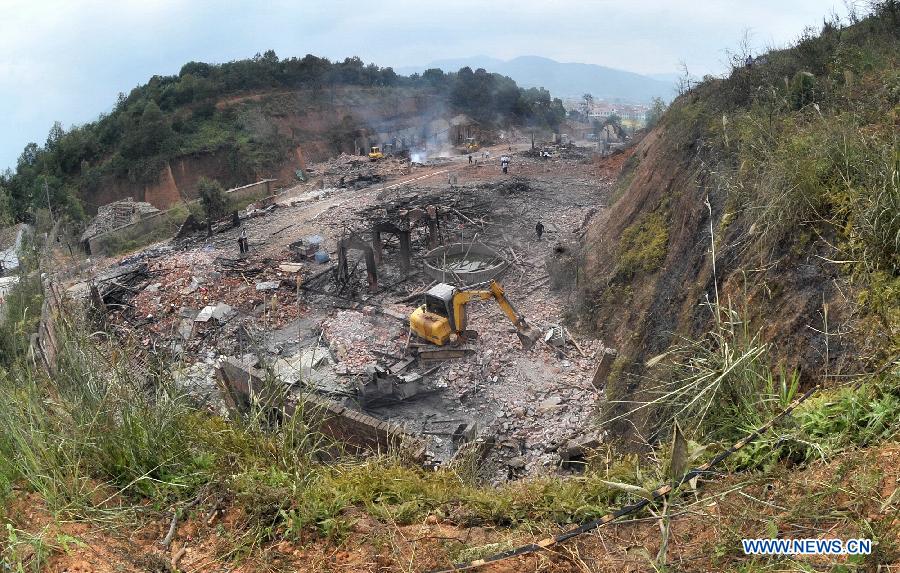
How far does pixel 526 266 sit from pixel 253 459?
1298 cm

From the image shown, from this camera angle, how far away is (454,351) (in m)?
11.3

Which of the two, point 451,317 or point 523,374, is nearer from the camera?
point 523,374

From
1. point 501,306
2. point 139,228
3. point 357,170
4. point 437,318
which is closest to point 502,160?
point 357,170

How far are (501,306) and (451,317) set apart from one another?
43.1 inches

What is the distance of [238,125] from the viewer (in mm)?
38500

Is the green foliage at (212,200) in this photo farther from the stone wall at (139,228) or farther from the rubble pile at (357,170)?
the rubble pile at (357,170)

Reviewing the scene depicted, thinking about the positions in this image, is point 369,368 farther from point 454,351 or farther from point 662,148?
point 662,148

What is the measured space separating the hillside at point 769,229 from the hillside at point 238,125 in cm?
2573

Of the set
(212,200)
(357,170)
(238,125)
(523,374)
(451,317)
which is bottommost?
(523,374)

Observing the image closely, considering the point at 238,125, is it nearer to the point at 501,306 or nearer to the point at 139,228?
the point at 139,228

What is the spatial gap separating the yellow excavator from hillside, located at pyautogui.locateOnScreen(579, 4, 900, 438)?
1654 mm

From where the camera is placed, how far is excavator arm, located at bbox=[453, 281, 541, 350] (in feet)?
36.8

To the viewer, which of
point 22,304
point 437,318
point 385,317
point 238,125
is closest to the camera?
point 437,318

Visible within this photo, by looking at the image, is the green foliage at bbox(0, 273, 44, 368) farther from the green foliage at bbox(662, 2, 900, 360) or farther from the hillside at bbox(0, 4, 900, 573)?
the green foliage at bbox(662, 2, 900, 360)
